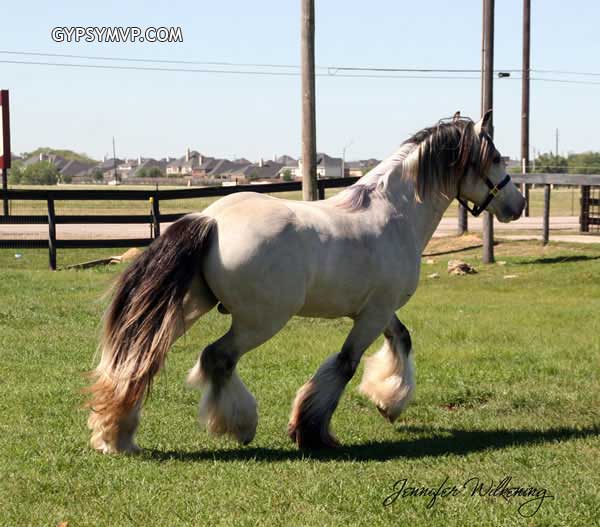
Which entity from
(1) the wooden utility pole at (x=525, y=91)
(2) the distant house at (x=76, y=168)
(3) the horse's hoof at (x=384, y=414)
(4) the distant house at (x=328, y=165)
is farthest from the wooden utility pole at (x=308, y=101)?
(2) the distant house at (x=76, y=168)

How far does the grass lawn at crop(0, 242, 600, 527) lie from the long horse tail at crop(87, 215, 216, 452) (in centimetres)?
22

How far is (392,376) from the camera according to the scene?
310 inches

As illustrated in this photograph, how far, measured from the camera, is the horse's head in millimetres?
7984

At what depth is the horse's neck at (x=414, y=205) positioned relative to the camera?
25.1 ft

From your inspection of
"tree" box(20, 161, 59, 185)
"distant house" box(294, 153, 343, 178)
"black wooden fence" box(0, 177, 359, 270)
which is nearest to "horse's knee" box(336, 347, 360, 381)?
"black wooden fence" box(0, 177, 359, 270)

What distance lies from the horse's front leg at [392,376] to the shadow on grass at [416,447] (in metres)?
0.22

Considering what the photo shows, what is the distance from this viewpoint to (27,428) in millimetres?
7258

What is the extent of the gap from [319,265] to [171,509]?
2.09 m

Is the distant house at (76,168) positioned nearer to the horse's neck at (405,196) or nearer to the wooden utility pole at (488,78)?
the wooden utility pole at (488,78)

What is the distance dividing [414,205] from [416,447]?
6.06ft

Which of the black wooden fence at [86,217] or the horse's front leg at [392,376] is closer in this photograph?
the horse's front leg at [392,376]

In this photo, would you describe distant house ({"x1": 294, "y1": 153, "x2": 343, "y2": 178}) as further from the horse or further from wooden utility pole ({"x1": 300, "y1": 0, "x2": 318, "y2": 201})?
the horse

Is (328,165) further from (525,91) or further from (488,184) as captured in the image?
(488,184)

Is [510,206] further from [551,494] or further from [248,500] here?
[248,500]
